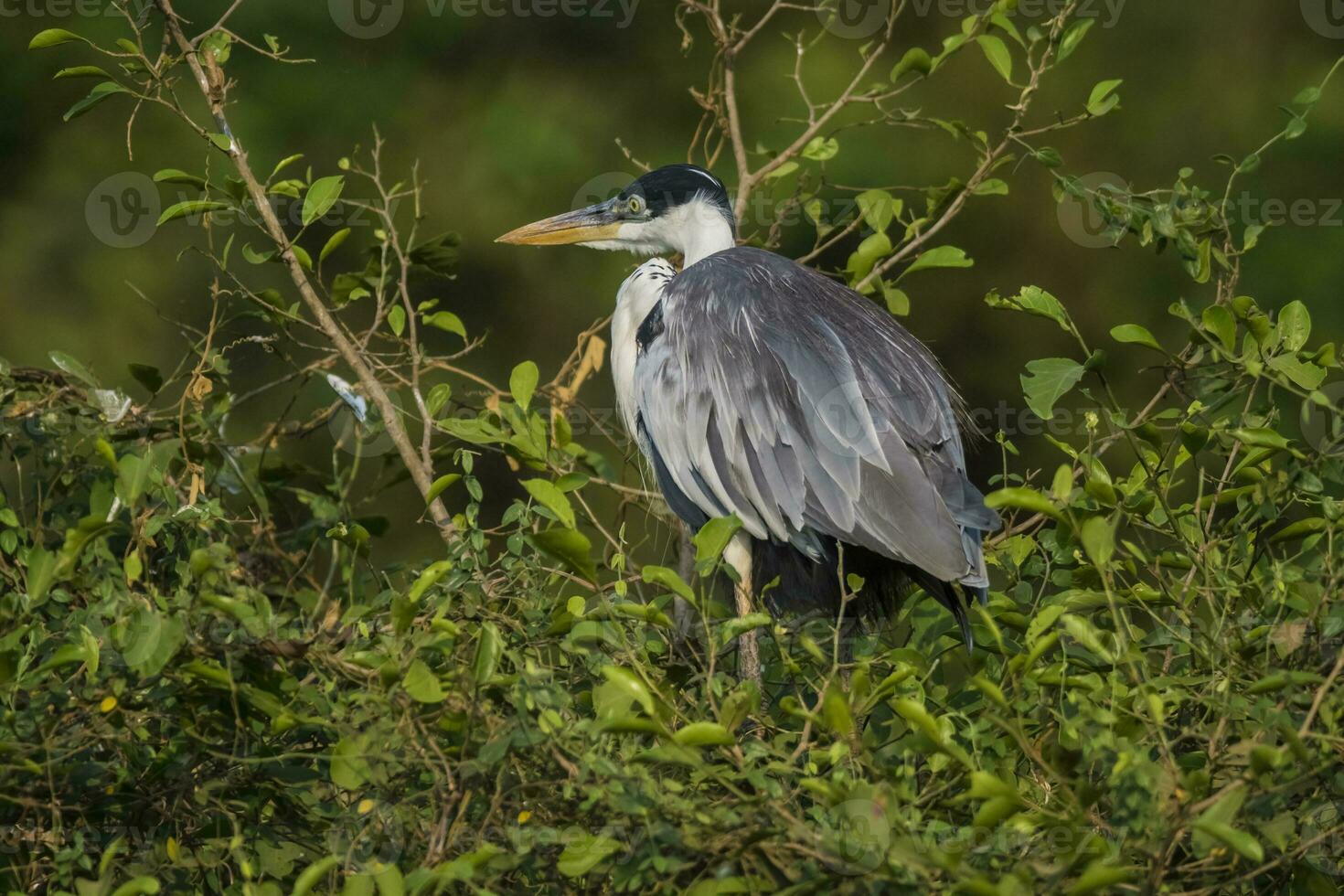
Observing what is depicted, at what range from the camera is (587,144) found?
5949mm

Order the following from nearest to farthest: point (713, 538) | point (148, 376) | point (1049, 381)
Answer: point (713, 538)
point (1049, 381)
point (148, 376)

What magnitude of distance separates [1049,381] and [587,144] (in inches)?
160

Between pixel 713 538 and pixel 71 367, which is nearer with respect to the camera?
pixel 713 538

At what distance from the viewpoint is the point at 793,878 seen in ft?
5.05
